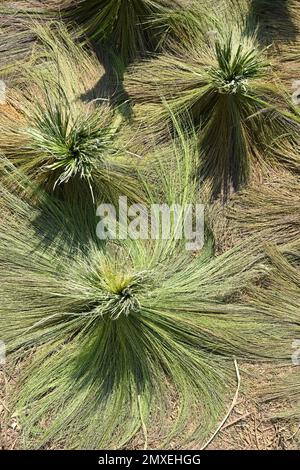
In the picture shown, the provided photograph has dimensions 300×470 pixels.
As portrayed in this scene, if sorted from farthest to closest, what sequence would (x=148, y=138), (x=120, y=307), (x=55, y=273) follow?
(x=148, y=138), (x=55, y=273), (x=120, y=307)

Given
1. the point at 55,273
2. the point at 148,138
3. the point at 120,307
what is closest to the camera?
the point at 120,307

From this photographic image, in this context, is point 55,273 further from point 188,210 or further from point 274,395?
point 274,395

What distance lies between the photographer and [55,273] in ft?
5.08

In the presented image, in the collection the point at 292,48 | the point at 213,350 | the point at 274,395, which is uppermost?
the point at 292,48

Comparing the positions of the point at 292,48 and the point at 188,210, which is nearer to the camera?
the point at 188,210

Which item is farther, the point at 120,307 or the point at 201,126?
the point at 201,126

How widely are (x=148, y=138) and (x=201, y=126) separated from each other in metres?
0.17

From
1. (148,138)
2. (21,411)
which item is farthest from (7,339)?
(148,138)

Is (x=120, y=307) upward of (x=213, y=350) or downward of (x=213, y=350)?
upward

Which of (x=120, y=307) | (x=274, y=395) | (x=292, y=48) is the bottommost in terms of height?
(x=274, y=395)

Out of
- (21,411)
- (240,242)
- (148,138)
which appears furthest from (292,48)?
(21,411)
